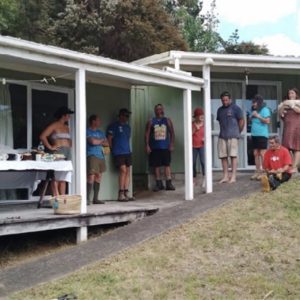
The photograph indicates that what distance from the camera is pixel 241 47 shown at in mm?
30891

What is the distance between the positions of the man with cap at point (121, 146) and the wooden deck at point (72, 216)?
516 mm

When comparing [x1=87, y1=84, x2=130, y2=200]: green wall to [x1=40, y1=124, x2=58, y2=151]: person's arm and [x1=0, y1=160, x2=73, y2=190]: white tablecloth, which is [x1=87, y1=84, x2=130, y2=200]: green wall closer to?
[x1=40, y1=124, x2=58, y2=151]: person's arm

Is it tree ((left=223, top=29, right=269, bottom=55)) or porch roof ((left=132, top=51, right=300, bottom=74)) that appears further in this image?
tree ((left=223, top=29, right=269, bottom=55))

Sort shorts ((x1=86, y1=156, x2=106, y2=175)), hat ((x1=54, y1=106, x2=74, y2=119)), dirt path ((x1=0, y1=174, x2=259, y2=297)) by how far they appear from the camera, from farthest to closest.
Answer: shorts ((x1=86, y1=156, x2=106, y2=175)) → hat ((x1=54, y1=106, x2=74, y2=119)) → dirt path ((x1=0, y1=174, x2=259, y2=297))

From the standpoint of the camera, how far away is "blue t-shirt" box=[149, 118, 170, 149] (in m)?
12.0

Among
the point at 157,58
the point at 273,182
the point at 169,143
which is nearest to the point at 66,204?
the point at 273,182

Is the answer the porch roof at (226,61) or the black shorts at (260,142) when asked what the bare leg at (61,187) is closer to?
the porch roof at (226,61)

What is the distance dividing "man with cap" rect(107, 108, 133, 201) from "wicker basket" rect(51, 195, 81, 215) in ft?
8.68

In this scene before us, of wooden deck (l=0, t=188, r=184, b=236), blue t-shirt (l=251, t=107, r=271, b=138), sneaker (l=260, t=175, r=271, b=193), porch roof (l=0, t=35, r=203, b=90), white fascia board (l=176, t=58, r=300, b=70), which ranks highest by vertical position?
white fascia board (l=176, t=58, r=300, b=70)

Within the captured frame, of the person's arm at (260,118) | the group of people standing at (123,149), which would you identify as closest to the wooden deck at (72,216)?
the group of people standing at (123,149)

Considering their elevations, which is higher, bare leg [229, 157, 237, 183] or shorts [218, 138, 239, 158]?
shorts [218, 138, 239, 158]

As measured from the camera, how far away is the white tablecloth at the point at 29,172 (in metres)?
8.55

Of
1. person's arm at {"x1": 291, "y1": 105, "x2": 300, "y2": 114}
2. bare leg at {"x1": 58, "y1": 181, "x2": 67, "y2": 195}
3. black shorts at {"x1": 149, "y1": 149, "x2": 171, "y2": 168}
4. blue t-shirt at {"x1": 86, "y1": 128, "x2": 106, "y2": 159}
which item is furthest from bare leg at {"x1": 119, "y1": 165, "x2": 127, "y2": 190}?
person's arm at {"x1": 291, "y1": 105, "x2": 300, "y2": 114}

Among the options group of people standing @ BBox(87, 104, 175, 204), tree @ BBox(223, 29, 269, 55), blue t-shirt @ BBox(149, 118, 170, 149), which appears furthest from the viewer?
tree @ BBox(223, 29, 269, 55)
